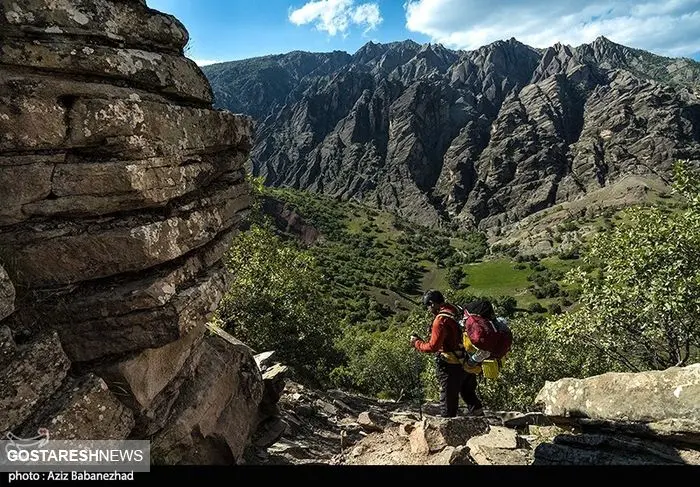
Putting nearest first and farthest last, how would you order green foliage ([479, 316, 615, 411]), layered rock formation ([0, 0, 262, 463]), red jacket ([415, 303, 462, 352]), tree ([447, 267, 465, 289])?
layered rock formation ([0, 0, 262, 463]), red jacket ([415, 303, 462, 352]), green foliage ([479, 316, 615, 411]), tree ([447, 267, 465, 289])

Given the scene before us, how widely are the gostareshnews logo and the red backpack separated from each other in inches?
286

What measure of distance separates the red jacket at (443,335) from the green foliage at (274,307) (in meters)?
17.7

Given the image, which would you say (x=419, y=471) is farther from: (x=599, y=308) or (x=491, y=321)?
(x=599, y=308)

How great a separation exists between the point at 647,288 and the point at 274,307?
21294 mm

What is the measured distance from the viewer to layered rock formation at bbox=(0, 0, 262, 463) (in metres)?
8.52

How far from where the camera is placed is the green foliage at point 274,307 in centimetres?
3183

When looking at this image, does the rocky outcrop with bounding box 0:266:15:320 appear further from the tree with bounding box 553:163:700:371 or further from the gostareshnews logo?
the tree with bounding box 553:163:700:371

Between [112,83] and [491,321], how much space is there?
383 inches

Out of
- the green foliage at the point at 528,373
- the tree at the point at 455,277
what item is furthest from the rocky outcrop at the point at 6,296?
the tree at the point at 455,277

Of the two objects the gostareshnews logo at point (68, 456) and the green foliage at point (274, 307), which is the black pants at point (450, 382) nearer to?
the gostareshnews logo at point (68, 456)

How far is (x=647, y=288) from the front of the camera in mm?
21266

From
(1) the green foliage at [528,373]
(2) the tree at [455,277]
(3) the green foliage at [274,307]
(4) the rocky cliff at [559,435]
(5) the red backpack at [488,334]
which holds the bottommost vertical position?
(2) the tree at [455,277]

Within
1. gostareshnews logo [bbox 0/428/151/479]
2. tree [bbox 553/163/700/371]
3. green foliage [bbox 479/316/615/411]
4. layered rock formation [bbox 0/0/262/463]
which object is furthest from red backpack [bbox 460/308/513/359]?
green foliage [bbox 479/316/615/411]

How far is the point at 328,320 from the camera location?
3959 cm
